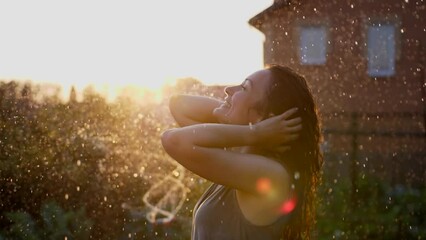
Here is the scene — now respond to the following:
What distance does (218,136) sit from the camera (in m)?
2.84

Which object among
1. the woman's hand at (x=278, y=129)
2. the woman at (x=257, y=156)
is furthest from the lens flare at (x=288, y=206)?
the woman's hand at (x=278, y=129)

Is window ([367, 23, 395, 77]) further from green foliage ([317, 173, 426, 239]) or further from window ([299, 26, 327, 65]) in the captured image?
green foliage ([317, 173, 426, 239])

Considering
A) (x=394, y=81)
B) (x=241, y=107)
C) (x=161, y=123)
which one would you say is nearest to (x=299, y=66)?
(x=394, y=81)

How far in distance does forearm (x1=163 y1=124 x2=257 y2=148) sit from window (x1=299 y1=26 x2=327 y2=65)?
62.5 feet

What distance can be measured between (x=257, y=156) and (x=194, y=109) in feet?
3.25

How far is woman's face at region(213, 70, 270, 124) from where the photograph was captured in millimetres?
2932

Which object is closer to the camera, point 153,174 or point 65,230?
point 65,230

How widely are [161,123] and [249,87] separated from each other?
9315 mm

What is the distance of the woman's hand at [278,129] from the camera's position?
9.32 feet

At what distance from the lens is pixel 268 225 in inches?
114

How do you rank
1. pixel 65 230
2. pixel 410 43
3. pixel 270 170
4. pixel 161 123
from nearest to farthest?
pixel 270 170 → pixel 65 230 → pixel 161 123 → pixel 410 43

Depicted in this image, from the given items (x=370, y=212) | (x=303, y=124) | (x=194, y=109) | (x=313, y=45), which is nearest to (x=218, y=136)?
(x=303, y=124)

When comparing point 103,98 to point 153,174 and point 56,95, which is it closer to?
point 56,95

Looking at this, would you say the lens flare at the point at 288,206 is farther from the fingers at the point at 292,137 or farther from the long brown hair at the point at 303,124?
the fingers at the point at 292,137
